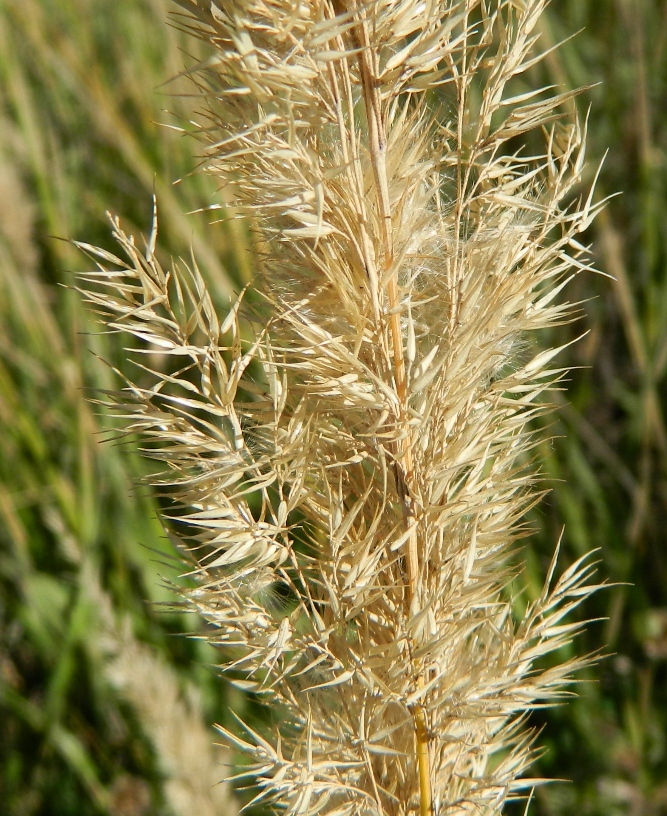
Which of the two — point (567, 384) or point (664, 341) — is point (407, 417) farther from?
point (567, 384)

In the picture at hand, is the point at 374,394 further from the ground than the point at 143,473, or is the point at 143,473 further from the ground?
the point at 374,394

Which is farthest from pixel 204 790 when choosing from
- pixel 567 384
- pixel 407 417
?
pixel 567 384

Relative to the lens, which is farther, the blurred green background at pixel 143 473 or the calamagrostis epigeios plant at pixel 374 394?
the blurred green background at pixel 143 473

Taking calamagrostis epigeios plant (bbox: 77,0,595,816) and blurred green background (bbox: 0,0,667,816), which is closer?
calamagrostis epigeios plant (bbox: 77,0,595,816)
